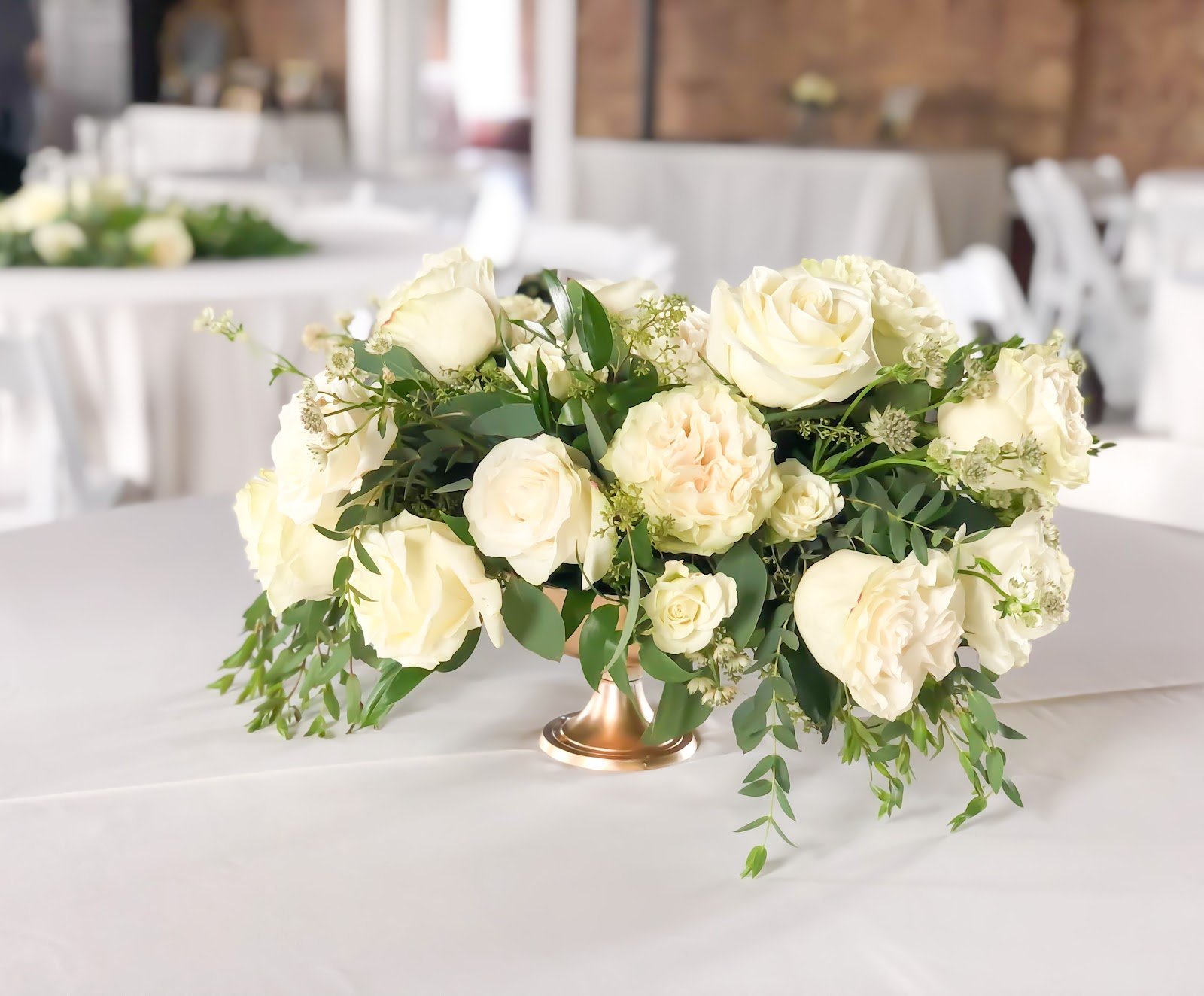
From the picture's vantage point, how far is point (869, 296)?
800 millimetres

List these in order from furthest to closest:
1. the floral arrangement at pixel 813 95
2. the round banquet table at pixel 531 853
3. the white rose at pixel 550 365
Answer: the floral arrangement at pixel 813 95 → the white rose at pixel 550 365 → the round banquet table at pixel 531 853

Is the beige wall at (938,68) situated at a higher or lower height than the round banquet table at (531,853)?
higher

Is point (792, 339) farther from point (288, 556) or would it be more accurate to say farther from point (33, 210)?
point (33, 210)

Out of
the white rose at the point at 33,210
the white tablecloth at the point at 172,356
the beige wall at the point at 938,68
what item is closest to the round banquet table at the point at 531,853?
the white tablecloth at the point at 172,356

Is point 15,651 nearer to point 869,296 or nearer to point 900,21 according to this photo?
point 869,296

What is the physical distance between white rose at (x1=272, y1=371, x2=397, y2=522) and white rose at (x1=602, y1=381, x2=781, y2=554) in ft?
0.47

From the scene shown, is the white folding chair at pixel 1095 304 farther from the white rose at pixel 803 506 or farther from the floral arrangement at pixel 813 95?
the white rose at pixel 803 506

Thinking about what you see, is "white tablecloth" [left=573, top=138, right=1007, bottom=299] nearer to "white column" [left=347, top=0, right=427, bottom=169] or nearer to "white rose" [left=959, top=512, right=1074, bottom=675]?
"white column" [left=347, top=0, right=427, bottom=169]

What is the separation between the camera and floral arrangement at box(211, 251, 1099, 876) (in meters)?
0.75

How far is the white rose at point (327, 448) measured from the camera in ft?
2.53

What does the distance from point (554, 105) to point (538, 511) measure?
17.5ft

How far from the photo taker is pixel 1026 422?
2.53 feet

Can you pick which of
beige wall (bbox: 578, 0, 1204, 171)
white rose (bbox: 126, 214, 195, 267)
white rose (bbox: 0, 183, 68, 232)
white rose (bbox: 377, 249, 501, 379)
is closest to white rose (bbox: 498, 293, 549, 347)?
white rose (bbox: 377, 249, 501, 379)

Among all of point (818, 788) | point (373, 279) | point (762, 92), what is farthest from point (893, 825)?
point (762, 92)
